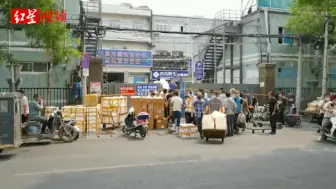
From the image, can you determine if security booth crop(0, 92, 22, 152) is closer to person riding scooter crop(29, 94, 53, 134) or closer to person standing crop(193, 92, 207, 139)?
person riding scooter crop(29, 94, 53, 134)

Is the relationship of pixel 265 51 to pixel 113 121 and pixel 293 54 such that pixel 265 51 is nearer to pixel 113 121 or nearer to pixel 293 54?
pixel 293 54

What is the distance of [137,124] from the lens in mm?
13648

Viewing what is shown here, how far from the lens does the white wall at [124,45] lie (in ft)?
129

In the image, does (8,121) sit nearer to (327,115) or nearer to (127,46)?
(327,115)

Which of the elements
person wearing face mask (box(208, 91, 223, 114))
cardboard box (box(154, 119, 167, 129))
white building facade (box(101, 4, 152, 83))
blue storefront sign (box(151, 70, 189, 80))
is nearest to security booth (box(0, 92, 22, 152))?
person wearing face mask (box(208, 91, 223, 114))

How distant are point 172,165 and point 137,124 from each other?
5290 millimetres

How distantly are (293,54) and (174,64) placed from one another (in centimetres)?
1358

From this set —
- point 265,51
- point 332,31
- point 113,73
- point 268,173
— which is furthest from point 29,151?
point 113,73

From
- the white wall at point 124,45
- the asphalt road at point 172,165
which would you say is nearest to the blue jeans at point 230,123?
the asphalt road at point 172,165

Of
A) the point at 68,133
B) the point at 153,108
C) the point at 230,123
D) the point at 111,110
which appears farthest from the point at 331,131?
the point at 68,133

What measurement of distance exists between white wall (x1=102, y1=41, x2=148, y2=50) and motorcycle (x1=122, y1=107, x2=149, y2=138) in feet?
86.5

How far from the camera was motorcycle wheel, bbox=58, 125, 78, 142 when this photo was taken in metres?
12.7

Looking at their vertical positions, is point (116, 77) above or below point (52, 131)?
above

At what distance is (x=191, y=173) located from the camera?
770 centimetres
